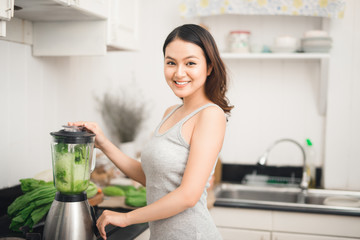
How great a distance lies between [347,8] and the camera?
2627 mm

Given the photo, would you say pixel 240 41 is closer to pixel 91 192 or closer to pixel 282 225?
pixel 282 225

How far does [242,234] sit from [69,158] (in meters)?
1.33

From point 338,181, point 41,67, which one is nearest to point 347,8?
point 338,181

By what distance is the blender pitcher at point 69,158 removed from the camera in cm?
128

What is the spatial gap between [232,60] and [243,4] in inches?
16.5

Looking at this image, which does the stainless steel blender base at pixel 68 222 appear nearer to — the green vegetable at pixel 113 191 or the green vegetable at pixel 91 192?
the green vegetable at pixel 91 192

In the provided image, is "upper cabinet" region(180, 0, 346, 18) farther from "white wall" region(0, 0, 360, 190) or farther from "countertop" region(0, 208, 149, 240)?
"countertop" region(0, 208, 149, 240)

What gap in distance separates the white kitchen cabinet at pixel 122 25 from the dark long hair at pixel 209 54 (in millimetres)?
759

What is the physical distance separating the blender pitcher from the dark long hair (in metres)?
0.41

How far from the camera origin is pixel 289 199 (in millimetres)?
2572

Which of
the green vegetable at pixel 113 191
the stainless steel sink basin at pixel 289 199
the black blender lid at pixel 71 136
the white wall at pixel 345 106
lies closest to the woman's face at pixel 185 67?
the black blender lid at pixel 71 136

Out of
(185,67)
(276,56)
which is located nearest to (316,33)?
(276,56)

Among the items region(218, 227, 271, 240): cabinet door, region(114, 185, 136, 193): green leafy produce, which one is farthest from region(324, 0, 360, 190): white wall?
region(114, 185, 136, 193): green leafy produce

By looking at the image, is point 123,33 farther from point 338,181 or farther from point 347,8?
point 338,181
